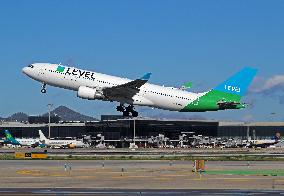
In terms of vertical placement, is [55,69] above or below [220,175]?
above

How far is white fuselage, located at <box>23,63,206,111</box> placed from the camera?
9206cm

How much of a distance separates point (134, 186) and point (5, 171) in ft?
72.9

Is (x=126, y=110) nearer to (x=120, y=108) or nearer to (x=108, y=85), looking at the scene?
(x=120, y=108)

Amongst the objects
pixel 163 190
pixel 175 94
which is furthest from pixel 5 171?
pixel 175 94

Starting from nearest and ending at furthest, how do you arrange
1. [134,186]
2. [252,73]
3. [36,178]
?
[134,186], [36,178], [252,73]

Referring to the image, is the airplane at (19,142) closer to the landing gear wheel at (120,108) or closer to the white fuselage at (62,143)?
the white fuselage at (62,143)

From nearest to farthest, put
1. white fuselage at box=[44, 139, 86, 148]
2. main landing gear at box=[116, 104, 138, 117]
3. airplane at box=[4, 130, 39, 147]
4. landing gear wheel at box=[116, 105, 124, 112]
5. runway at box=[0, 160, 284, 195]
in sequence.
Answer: runway at box=[0, 160, 284, 195]
main landing gear at box=[116, 104, 138, 117]
landing gear wheel at box=[116, 105, 124, 112]
white fuselage at box=[44, 139, 86, 148]
airplane at box=[4, 130, 39, 147]

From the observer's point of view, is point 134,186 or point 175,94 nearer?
point 134,186

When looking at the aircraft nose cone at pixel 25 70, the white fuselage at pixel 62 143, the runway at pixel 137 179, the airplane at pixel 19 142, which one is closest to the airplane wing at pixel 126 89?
the aircraft nose cone at pixel 25 70

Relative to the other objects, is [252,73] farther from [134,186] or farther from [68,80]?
[134,186]

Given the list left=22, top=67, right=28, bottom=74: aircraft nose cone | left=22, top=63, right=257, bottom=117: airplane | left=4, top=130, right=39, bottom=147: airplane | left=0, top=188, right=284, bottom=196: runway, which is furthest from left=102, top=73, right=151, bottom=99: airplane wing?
left=4, top=130, right=39, bottom=147: airplane

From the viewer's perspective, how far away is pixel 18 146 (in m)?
187

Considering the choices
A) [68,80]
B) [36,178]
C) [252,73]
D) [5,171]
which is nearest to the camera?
[36,178]

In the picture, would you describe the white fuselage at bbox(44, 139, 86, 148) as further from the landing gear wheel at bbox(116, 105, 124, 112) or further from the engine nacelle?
the engine nacelle
